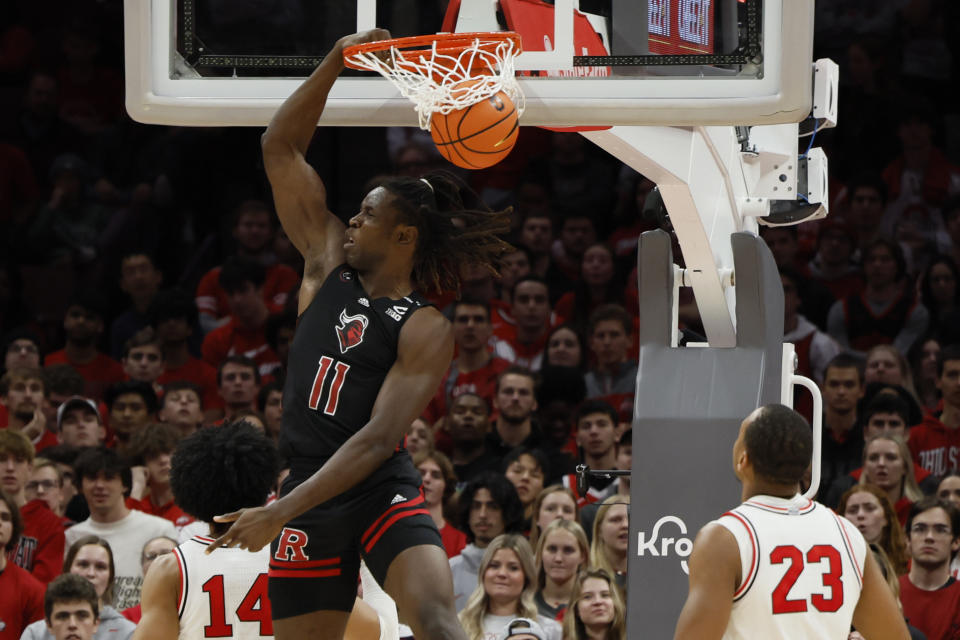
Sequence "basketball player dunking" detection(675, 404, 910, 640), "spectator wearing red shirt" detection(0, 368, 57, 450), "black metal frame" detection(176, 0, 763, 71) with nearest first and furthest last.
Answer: "basketball player dunking" detection(675, 404, 910, 640) → "black metal frame" detection(176, 0, 763, 71) → "spectator wearing red shirt" detection(0, 368, 57, 450)

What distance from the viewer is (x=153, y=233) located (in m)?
12.1

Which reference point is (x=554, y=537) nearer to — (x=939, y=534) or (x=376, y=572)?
(x=939, y=534)

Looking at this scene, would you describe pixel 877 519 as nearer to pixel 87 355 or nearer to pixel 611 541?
pixel 611 541

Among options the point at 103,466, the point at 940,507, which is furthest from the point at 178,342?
the point at 940,507

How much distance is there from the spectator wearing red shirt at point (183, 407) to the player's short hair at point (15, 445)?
3.72ft

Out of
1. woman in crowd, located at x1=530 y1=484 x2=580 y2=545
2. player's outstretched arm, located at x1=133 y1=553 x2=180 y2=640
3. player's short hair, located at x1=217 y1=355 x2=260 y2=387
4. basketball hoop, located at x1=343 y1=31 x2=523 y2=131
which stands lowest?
woman in crowd, located at x1=530 y1=484 x2=580 y2=545

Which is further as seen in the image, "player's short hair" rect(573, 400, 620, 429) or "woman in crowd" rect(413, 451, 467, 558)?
"player's short hair" rect(573, 400, 620, 429)

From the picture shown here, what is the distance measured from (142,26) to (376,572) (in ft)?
6.10

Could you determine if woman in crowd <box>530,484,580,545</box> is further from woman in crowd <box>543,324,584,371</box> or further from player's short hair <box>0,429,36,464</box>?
player's short hair <box>0,429,36,464</box>

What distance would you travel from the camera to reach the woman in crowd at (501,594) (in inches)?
292

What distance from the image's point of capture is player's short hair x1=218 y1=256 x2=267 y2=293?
10.9m

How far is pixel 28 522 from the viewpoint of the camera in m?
Result: 8.38

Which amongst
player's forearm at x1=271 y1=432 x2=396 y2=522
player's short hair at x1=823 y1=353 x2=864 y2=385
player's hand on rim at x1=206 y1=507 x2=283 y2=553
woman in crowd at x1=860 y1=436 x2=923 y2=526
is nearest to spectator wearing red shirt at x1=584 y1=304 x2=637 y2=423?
player's short hair at x1=823 y1=353 x2=864 y2=385

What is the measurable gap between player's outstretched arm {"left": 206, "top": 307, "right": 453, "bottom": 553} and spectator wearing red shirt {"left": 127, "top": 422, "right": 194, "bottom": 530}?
435 cm
